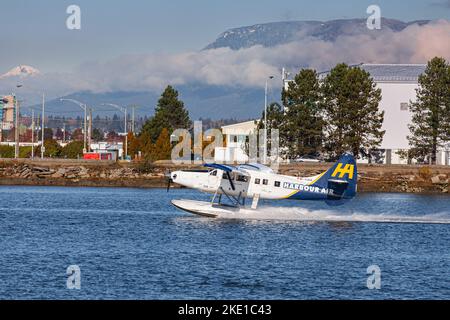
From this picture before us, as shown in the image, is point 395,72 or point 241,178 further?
point 395,72

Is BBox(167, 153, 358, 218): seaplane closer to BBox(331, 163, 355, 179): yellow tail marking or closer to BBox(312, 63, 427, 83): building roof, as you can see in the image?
BBox(331, 163, 355, 179): yellow tail marking

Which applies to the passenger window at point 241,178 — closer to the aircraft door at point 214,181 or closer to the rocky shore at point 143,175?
the aircraft door at point 214,181

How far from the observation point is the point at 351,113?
92.3m

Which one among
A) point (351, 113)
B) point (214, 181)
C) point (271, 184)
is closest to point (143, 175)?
point (351, 113)

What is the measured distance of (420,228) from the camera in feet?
164

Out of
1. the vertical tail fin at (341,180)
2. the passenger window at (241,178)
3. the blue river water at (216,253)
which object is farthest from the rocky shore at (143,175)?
the passenger window at (241,178)

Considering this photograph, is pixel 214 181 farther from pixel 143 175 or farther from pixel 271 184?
pixel 143 175

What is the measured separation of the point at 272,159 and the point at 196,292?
66830mm

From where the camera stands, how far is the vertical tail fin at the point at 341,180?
49.9m

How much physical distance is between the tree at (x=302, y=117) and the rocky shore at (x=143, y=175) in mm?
5169

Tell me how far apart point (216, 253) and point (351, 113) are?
2223 inches

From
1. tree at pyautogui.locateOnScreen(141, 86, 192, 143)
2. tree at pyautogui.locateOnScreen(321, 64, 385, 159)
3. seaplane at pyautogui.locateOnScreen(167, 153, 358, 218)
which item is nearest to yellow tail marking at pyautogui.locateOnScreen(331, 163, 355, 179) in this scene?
seaplane at pyautogui.locateOnScreen(167, 153, 358, 218)

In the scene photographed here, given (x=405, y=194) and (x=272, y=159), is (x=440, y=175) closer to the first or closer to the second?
(x=405, y=194)

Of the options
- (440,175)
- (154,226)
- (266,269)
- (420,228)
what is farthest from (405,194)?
(266,269)
